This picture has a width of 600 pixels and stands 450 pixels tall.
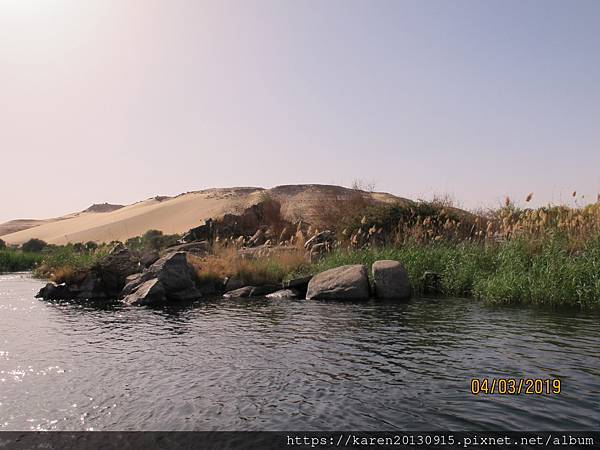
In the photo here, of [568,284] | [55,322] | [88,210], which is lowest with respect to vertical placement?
[55,322]

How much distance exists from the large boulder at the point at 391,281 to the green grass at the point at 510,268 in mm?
670

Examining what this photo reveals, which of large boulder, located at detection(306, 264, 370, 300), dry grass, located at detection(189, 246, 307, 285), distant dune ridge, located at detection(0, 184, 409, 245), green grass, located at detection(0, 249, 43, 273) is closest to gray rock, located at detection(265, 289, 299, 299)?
large boulder, located at detection(306, 264, 370, 300)

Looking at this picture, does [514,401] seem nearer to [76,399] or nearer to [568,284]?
[76,399]

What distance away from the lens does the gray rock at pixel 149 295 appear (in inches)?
561

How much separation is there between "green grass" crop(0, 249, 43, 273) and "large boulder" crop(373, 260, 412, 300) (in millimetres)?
23771

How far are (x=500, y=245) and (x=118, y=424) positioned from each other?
11.8 metres

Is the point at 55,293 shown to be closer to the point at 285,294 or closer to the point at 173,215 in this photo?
the point at 285,294

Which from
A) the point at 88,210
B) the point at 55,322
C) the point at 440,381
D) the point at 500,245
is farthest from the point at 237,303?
the point at 88,210

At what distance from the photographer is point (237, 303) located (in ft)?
44.8

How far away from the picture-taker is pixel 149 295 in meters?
14.3

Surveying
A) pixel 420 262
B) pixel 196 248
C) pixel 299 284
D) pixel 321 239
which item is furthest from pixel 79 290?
pixel 420 262

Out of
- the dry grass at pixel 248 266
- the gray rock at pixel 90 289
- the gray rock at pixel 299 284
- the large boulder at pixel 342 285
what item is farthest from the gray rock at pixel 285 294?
the gray rock at pixel 90 289

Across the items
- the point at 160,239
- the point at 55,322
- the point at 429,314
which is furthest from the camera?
the point at 160,239

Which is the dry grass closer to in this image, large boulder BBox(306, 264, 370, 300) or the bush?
large boulder BBox(306, 264, 370, 300)
